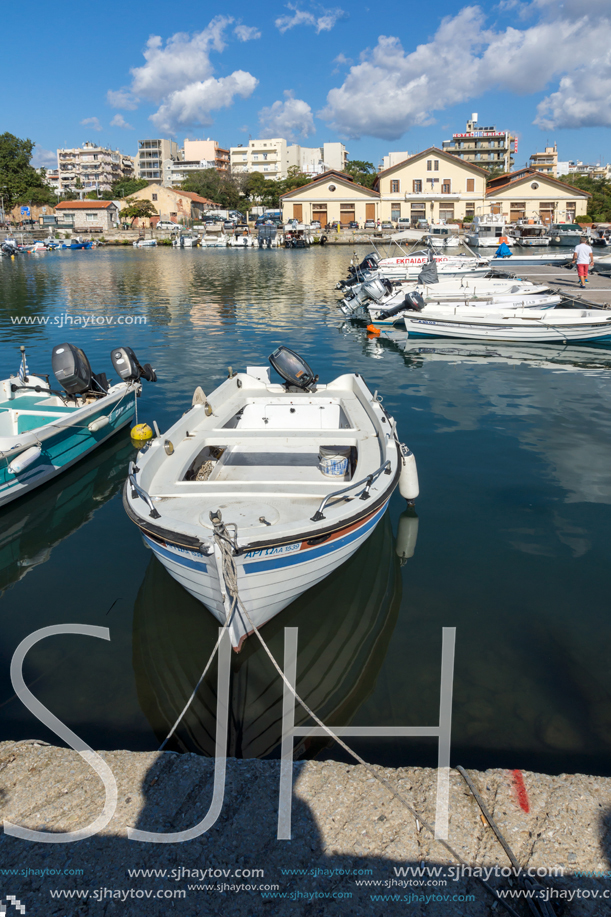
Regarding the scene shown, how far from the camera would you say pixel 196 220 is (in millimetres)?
98688

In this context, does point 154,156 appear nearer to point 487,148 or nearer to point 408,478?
point 487,148

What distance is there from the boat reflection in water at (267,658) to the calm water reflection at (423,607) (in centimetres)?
2

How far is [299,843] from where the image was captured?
3.29 meters

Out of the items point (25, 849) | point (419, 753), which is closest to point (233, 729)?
point (419, 753)

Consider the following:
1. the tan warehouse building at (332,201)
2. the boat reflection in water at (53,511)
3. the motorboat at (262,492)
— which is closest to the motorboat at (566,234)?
the tan warehouse building at (332,201)

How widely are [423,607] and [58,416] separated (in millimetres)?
6954

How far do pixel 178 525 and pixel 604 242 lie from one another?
5626 centimetres

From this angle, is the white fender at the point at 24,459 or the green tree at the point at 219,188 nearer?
the white fender at the point at 24,459

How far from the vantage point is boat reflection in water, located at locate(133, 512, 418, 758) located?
4.83 metres

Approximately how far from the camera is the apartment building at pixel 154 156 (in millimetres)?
134500

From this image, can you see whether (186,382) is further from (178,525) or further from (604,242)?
(604,242)

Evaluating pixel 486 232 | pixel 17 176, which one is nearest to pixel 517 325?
pixel 486 232

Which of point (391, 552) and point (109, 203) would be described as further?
point (109, 203)

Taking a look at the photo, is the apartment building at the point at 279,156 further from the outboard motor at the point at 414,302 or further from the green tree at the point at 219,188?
the outboard motor at the point at 414,302
